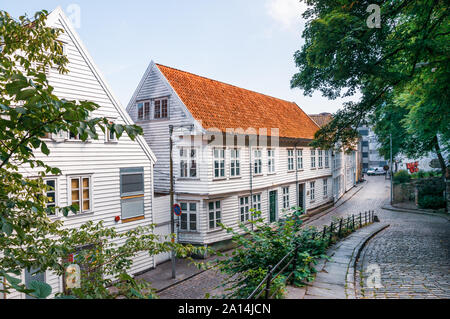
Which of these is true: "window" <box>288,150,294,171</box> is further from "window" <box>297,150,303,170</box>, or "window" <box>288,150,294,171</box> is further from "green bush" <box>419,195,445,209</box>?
"green bush" <box>419,195,445,209</box>

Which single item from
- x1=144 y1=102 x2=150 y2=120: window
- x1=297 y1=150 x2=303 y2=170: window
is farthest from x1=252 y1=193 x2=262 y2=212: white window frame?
x1=144 y1=102 x2=150 y2=120: window

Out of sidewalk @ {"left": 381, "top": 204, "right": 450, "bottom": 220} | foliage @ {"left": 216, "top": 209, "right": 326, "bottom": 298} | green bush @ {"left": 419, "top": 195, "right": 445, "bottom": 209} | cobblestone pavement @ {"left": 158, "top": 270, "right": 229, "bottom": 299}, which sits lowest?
cobblestone pavement @ {"left": 158, "top": 270, "right": 229, "bottom": 299}

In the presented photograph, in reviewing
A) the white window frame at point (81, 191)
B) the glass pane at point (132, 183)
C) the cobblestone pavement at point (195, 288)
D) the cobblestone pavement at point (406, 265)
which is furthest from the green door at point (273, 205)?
the white window frame at point (81, 191)

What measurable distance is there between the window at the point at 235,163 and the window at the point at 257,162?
5.26ft

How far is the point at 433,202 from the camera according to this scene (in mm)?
25641

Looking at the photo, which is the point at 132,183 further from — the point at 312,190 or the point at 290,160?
the point at 312,190

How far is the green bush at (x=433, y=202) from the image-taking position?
83.6 feet

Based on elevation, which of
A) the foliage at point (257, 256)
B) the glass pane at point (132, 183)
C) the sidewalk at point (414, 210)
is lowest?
the sidewalk at point (414, 210)

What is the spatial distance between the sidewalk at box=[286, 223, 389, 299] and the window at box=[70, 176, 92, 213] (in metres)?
8.63

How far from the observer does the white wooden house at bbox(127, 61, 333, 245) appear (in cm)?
1562

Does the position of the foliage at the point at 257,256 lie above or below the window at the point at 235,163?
below

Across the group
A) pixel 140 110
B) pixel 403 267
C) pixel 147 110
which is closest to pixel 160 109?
pixel 147 110

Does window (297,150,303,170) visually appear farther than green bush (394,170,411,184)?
No

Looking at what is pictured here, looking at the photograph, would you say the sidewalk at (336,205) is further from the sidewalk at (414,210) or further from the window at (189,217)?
the window at (189,217)
